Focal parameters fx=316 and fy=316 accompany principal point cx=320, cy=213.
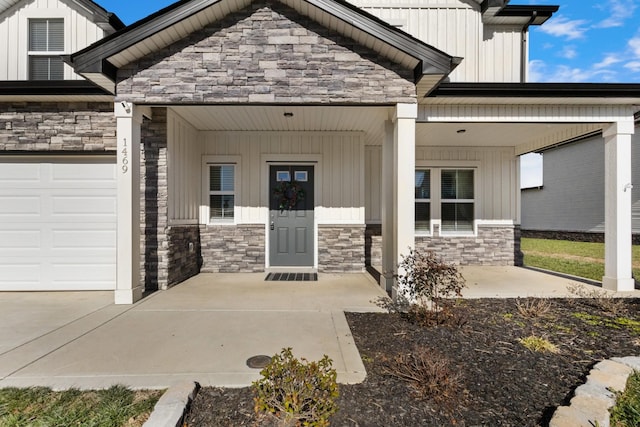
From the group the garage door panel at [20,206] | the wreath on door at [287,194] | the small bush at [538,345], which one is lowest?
the small bush at [538,345]

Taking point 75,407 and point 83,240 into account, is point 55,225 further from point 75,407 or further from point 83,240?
point 75,407

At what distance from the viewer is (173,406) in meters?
2.20

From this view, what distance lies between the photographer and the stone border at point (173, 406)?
6.71 ft

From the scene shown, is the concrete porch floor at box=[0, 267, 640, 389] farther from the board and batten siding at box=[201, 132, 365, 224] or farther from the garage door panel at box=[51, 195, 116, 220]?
the board and batten siding at box=[201, 132, 365, 224]

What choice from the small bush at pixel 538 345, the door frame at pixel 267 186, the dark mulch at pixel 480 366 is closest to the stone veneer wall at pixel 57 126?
the door frame at pixel 267 186

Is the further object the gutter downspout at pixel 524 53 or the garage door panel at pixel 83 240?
the gutter downspout at pixel 524 53

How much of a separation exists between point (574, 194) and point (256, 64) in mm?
17101

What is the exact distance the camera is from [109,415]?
2199 millimetres

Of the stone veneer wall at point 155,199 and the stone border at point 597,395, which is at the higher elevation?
the stone veneer wall at point 155,199

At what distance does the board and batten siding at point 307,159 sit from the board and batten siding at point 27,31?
→ 2.73 meters

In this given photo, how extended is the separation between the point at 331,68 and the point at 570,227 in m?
16.4

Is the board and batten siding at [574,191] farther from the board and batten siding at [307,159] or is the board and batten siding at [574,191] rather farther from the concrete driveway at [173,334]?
the concrete driveway at [173,334]

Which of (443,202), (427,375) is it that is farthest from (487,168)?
(427,375)

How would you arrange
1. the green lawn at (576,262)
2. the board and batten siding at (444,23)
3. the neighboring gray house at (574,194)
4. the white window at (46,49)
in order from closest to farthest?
the white window at (46,49)
the board and batten siding at (444,23)
the green lawn at (576,262)
the neighboring gray house at (574,194)
